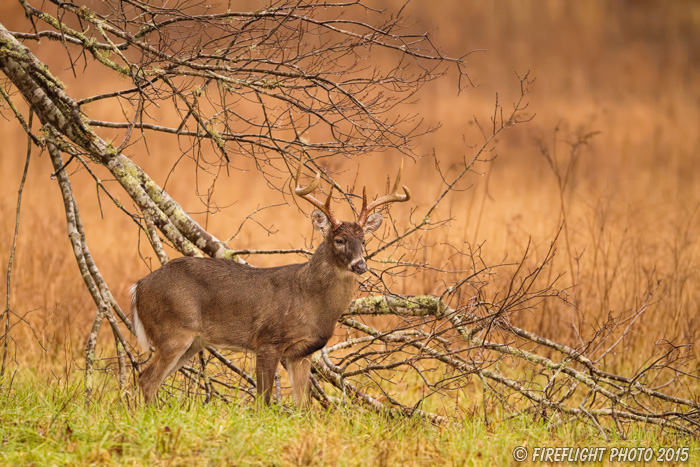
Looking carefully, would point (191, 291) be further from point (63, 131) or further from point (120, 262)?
point (120, 262)

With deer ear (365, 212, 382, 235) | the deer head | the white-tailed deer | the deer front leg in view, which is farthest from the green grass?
deer ear (365, 212, 382, 235)

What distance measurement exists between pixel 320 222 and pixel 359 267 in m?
0.64

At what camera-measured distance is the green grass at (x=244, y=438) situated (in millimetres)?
4246

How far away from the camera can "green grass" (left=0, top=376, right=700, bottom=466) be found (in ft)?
13.9

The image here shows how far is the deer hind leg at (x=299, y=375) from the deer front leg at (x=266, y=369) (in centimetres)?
17

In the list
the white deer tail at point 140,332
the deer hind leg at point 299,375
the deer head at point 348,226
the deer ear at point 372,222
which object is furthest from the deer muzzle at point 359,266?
the white deer tail at point 140,332

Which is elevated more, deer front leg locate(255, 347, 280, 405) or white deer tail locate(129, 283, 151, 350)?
white deer tail locate(129, 283, 151, 350)

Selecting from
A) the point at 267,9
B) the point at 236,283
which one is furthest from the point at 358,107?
the point at 236,283

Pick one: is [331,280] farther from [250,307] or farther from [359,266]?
[250,307]

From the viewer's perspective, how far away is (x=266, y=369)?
6.14 metres

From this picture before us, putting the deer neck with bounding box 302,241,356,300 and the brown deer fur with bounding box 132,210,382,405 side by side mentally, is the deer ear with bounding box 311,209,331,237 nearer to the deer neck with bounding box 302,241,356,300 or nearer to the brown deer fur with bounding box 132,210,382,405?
the brown deer fur with bounding box 132,210,382,405

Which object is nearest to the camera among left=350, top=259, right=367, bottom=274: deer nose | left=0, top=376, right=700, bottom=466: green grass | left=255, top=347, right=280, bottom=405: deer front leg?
left=0, top=376, right=700, bottom=466: green grass

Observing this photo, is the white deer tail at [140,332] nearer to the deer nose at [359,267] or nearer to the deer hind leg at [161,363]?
the deer hind leg at [161,363]

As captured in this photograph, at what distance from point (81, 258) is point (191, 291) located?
0.88m
